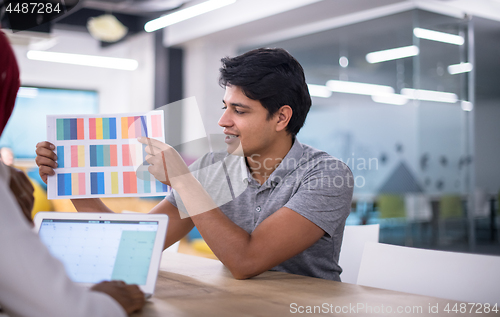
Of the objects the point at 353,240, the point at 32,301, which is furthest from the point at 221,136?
the point at 32,301

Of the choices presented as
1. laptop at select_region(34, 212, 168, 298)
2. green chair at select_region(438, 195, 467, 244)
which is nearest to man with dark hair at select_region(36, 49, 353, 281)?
Answer: laptop at select_region(34, 212, 168, 298)

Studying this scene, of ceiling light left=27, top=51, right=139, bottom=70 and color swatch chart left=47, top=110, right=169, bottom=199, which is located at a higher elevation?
ceiling light left=27, top=51, right=139, bottom=70

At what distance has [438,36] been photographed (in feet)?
16.3

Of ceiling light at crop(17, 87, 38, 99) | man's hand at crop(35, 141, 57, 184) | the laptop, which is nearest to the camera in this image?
the laptop

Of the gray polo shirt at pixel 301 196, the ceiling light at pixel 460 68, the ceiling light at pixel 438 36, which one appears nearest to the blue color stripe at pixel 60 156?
the gray polo shirt at pixel 301 196

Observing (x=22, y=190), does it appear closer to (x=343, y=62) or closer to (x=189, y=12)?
(x=189, y=12)

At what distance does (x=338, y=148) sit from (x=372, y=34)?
1454 mm

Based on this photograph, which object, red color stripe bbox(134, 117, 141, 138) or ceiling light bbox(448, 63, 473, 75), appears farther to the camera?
ceiling light bbox(448, 63, 473, 75)

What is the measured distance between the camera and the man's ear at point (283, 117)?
64.6 inches

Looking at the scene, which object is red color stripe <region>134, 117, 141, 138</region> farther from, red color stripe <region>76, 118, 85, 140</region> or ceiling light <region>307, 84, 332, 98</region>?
ceiling light <region>307, 84, 332, 98</region>

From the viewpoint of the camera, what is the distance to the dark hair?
155 cm

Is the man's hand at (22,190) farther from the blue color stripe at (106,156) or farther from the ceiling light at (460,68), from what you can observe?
the ceiling light at (460,68)

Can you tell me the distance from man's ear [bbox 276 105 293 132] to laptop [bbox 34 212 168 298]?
76cm

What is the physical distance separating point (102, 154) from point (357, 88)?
4.59m
